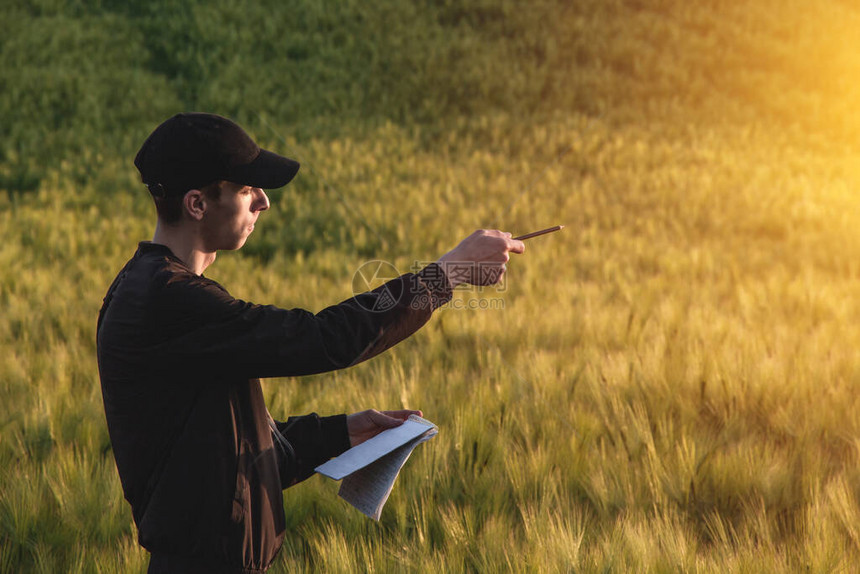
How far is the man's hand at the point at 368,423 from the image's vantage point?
6.13ft

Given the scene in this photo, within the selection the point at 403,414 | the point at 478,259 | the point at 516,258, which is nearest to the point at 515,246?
the point at 478,259

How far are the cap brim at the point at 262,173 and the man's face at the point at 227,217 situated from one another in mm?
40

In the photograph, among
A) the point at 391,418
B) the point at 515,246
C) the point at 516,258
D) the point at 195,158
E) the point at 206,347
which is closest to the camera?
the point at 206,347

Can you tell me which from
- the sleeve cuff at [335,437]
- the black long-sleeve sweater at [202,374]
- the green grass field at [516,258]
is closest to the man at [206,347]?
the black long-sleeve sweater at [202,374]

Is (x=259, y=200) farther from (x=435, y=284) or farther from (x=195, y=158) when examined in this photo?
(x=435, y=284)

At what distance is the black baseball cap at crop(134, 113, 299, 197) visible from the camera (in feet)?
5.00

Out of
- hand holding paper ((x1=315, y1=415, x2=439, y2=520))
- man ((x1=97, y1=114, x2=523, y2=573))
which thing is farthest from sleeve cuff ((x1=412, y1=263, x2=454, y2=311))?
hand holding paper ((x1=315, y1=415, x2=439, y2=520))

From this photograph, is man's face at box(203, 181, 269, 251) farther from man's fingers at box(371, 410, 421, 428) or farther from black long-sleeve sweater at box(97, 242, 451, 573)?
man's fingers at box(371, 410, 421, 428)

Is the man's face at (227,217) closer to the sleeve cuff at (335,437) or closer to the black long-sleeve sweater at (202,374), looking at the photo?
the black long-sleeve sweater at (202,374)

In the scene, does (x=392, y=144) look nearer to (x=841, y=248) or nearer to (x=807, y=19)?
(x=841, y=248)

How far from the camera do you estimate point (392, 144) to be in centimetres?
1118

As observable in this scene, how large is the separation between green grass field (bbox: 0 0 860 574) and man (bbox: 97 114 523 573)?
1.90 feet

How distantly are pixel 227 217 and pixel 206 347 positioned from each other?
1.05 feet

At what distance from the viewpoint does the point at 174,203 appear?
156 centimetres
